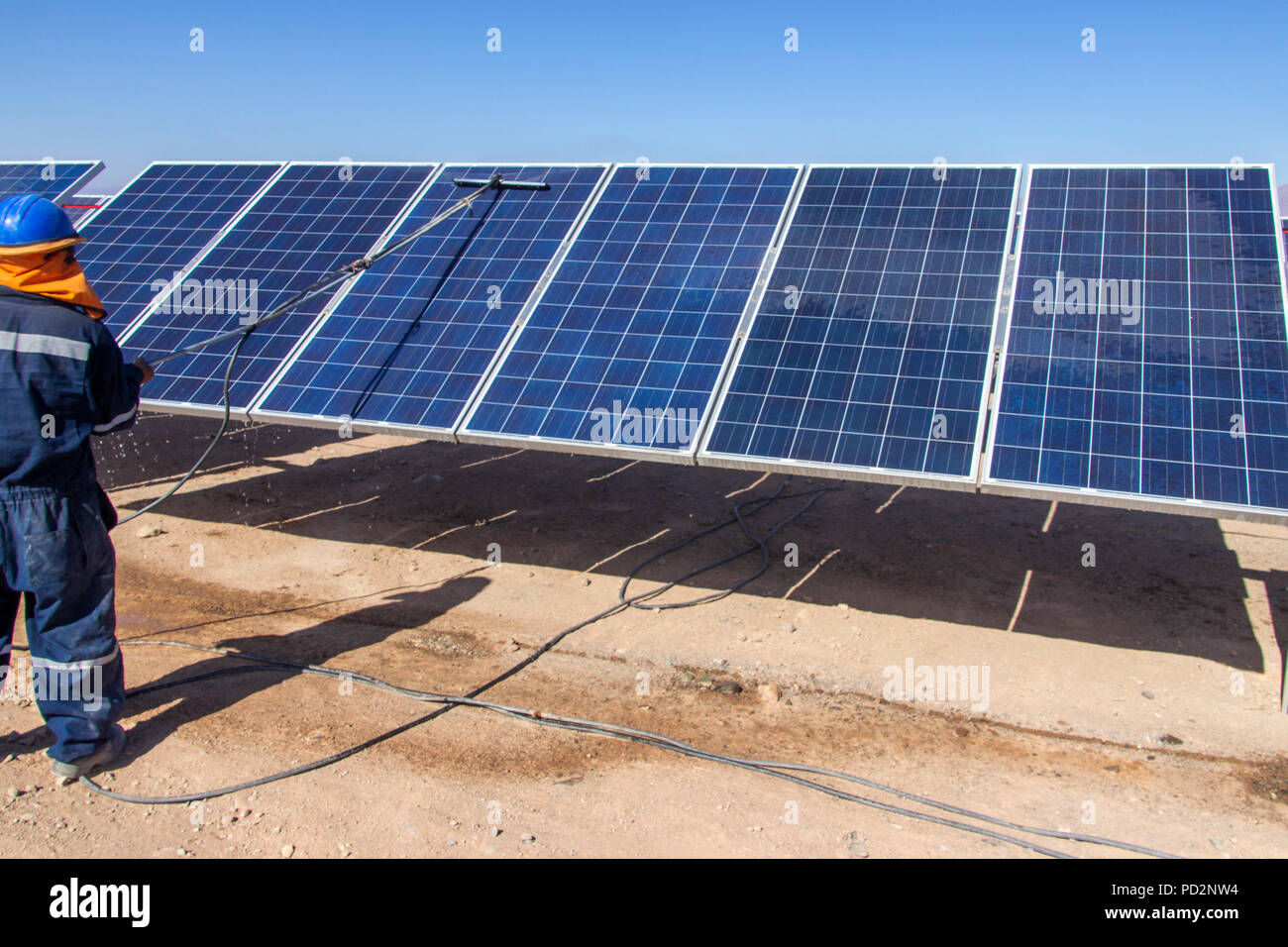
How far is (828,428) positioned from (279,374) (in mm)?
5893

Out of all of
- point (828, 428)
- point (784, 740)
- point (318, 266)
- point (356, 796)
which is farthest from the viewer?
point (318, 266)

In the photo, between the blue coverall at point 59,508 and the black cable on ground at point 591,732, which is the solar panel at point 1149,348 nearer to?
the black cable on ground at point 591,732

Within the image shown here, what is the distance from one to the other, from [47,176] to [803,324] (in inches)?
668

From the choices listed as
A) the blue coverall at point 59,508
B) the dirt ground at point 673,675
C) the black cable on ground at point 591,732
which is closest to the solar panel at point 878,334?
the dirt ground at point 673,675

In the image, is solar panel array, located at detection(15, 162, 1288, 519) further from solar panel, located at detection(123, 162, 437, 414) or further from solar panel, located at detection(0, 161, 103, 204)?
solar panel, located at detection(0, 161, 103, 204)

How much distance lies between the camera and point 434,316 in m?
9.70

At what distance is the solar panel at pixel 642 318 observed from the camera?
8156 millimetres

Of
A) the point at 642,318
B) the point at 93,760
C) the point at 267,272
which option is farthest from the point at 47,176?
the point at 93,760

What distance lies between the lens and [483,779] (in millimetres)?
6078

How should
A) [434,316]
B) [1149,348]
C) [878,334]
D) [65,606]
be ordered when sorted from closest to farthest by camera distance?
[65,606], [1149,348], [878,334], [434,316]

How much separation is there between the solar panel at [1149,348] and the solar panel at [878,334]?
1.13ft

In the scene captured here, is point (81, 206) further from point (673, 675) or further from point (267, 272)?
point (673, 675)

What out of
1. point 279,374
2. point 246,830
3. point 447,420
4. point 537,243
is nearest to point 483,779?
point 246,830

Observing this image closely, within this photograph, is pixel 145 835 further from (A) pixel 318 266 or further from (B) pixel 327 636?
(A) pixel 318 266
